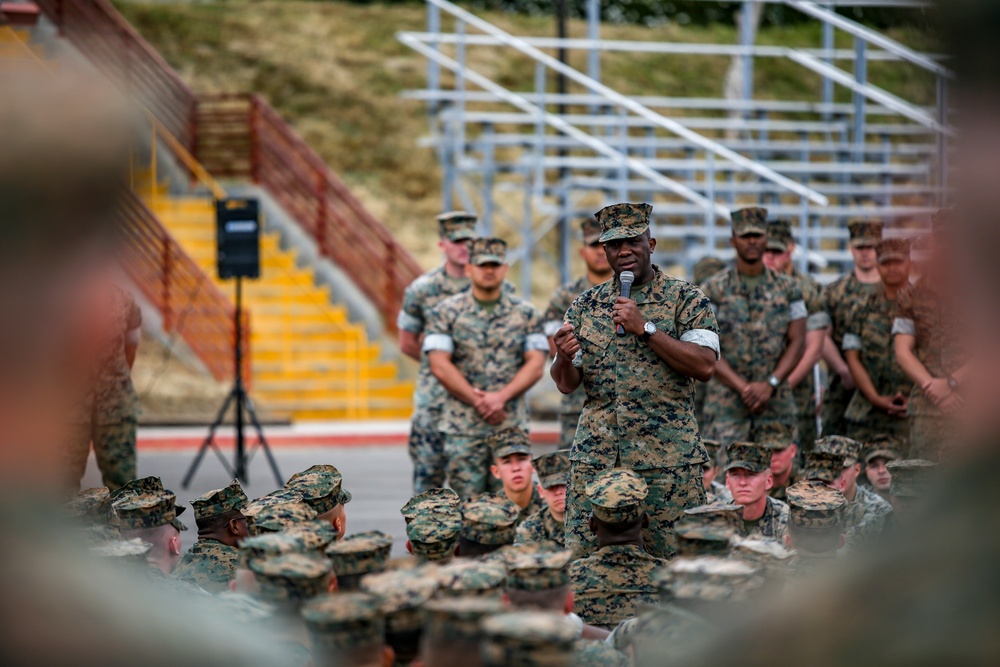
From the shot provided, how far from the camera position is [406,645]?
11.1 ft

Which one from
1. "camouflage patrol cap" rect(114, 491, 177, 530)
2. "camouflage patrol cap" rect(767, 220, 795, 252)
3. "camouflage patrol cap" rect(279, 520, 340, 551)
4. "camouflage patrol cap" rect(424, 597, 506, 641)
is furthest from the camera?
"camouflage patrol cap" rect(767, 220, 795, 252)

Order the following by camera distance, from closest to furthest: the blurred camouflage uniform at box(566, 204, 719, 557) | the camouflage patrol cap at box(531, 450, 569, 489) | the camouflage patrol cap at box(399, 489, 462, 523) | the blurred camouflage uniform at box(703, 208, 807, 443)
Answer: the camouflage patrol cap at box(399, 489, 462, 523)
the blurred camouflage uniform at box(566, 204, 719, 557)
the camouflage patrol cap at box(531, 450, 569, 489)
the blurred camouflage uniform at box(703, 208, 807, 443)

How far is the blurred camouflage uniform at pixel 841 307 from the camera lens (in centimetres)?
908

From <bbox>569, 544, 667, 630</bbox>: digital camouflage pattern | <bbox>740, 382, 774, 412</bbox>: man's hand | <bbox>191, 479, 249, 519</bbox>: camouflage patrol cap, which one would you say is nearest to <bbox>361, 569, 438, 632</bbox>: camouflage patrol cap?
<bbox>569, 544, 667, 630</bbox>: digital camouflage pattern

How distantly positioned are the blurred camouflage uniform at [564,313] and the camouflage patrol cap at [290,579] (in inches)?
195

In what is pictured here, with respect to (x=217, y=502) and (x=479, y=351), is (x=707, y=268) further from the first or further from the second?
(x=217, y=502)

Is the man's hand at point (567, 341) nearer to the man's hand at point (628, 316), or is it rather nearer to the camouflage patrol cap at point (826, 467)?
the man's hand at point (628, 316)

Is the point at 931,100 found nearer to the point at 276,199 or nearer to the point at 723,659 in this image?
the point at 723,659

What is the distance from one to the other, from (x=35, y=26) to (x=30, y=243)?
18865 millimetres

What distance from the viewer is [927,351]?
8039 mm

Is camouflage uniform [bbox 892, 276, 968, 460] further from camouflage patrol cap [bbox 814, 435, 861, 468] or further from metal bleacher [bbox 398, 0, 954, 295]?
metal bleacher [bbox 398, 0, 954, 295]

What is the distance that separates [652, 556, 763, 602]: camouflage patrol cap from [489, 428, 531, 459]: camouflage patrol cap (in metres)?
3.61

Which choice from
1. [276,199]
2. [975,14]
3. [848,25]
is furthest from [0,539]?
[276,199]

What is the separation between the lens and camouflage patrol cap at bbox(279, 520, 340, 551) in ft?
13.4
